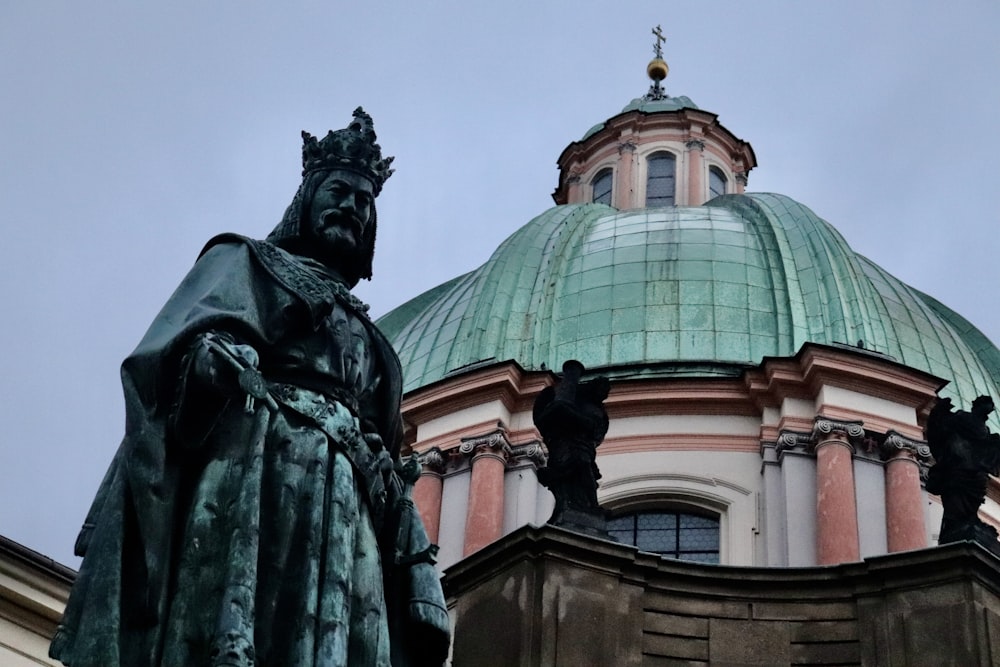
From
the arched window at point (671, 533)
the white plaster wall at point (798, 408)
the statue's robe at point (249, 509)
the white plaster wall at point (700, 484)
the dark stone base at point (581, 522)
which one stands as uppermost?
the white plaster wall at point (798, 408)

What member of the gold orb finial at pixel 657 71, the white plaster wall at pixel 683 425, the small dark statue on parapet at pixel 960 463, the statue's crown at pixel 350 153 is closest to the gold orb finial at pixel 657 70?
the gold orb finial at pixel 657 71

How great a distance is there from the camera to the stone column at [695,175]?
31734 millimetres

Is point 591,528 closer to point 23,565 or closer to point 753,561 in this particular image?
point 23,565

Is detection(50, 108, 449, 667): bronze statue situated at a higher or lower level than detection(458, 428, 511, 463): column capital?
lower

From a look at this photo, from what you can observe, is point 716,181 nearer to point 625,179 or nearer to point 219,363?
point 625,179

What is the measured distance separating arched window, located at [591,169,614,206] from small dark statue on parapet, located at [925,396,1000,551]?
1686 centimetres

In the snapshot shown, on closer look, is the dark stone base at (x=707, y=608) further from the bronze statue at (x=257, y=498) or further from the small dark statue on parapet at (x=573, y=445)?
the bronze statue at (x=257, y=498)

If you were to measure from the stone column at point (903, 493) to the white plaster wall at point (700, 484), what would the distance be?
1.72 m

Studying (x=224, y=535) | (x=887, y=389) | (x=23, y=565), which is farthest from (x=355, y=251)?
(x=887, y=389)

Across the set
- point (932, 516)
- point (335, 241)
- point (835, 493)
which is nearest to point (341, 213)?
point (335, 241)

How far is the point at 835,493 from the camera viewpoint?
72.1 feet

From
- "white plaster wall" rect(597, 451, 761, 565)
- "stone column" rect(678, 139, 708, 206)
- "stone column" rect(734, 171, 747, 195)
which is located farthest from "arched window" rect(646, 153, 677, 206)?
"white plaster wall" rect(597, 451, 761, 565)

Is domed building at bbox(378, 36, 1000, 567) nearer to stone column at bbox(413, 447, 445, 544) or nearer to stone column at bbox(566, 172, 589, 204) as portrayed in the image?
stone column at bbox(413, 447, 445, 544)

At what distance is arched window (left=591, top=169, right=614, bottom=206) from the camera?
3275cm
